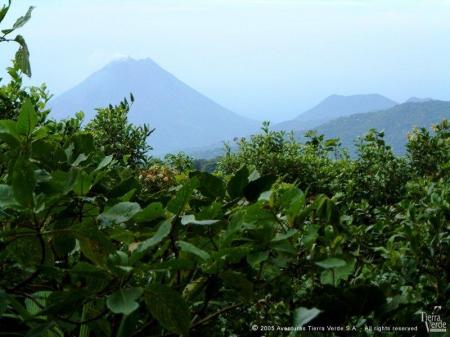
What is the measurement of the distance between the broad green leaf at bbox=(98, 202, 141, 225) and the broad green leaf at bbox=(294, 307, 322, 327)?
0.33m

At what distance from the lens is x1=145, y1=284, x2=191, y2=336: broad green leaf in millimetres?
852

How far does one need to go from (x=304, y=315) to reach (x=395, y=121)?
7083 inches

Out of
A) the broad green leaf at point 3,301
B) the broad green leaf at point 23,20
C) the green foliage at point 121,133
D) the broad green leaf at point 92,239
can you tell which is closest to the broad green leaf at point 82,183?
the broad green leaf at point 92,239

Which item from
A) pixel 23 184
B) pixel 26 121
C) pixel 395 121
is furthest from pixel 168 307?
pixel 395 121

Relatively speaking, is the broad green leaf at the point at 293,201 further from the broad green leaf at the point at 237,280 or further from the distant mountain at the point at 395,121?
the distant mountain at the point at 395,121

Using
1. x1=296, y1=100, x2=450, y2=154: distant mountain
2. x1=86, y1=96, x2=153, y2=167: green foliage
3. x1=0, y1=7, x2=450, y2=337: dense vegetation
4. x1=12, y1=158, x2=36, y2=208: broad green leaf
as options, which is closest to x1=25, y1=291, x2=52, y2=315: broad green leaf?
x1=0, y1=7, x2=450, y2=337: dense vegetation

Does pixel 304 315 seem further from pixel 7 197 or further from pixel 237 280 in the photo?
pixel 7 197

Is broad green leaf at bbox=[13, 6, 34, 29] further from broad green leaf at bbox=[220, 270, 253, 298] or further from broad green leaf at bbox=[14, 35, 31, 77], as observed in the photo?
broad green leaf at bbox=[220, 270, 253, 298]

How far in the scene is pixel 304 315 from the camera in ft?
2.95

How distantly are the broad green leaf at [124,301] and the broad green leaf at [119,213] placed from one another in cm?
20

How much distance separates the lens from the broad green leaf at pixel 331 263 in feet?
3.17

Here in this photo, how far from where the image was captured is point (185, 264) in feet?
2.81

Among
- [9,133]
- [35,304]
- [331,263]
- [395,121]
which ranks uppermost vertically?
[9,133]

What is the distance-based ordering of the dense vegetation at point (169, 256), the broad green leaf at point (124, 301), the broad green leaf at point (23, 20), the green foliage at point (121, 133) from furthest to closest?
the green foliage at point (121, 133)
the broad green leaf at point (23, 20)
the dense vegetation at point (169, 256)
the broad green leaf at point (124, 301)
